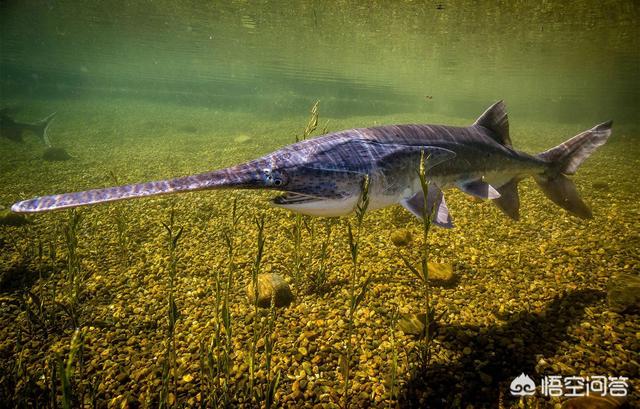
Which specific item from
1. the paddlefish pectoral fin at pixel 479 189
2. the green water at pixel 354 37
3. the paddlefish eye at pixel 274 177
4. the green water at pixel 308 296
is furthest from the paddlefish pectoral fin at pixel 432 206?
the green water at pixel 354 37

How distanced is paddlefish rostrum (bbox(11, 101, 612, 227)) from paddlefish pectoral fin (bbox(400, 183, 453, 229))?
0.04 ft

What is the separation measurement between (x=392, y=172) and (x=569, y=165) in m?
3.29

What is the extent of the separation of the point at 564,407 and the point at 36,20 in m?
42.4

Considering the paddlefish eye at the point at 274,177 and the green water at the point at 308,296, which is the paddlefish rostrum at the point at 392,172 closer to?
the paddlefish eye at the point at 274,177

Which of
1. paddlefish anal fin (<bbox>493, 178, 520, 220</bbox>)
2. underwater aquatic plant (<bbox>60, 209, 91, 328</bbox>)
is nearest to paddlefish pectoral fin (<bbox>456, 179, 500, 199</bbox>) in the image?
paddlefish anal fin (<bbox>493, 178, 520, 220</bbox>)

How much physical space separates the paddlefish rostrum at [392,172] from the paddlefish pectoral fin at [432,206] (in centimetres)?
1

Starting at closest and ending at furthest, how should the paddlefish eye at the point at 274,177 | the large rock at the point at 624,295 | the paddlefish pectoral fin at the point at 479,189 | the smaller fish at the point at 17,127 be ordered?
the paddlefish eye at the point at 274,177
the large rock at the point at 624,295
the paddlefish pectoral fin at the point at 479,189
the smaller fish at the point at 17,127

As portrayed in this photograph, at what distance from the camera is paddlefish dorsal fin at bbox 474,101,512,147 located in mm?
4480

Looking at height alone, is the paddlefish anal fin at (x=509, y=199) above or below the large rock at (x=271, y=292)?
above

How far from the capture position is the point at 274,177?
8.61 ft

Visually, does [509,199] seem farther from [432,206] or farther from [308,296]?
[308,296]

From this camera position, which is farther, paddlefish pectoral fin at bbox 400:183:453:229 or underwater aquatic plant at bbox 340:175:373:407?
paddlefish pectoral fin at bbox 400:183:453:229

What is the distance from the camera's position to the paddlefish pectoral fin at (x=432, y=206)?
10.8 ft

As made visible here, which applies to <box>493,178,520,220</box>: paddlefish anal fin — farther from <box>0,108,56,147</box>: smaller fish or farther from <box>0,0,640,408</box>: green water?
<box>0,108,56,147</box>: smaller fish
